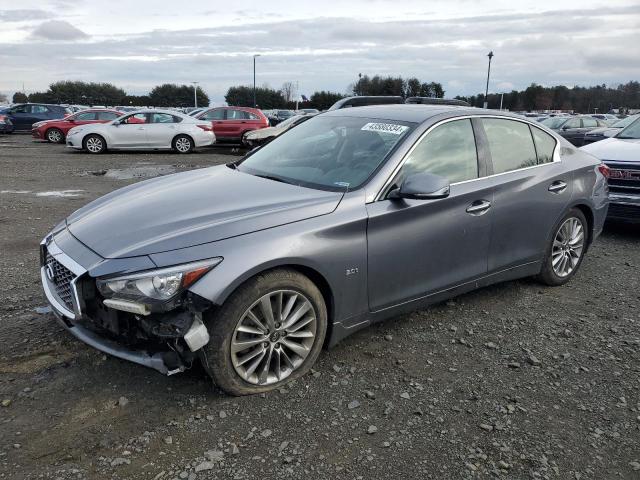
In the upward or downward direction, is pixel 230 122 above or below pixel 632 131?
below

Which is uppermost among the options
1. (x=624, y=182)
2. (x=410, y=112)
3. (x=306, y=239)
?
(x=410, y=112)

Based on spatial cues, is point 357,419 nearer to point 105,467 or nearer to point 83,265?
point 105,467

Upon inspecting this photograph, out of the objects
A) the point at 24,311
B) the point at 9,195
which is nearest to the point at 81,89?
the point at 9,195

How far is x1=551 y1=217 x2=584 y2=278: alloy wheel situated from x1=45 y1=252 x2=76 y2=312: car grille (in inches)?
155

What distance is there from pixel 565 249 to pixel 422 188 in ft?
7.63

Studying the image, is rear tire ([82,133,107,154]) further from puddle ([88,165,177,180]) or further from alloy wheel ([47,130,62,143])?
alloy wheel ([47,130,62,143])

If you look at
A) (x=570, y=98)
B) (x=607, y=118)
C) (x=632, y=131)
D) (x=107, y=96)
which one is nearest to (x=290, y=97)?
(x=107, y=96)

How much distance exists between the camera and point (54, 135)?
868 inches

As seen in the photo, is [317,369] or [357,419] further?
[317,369]

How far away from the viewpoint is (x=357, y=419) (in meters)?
2.95

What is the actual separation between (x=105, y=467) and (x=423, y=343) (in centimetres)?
222

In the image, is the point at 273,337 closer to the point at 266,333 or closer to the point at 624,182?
the point at 266,333

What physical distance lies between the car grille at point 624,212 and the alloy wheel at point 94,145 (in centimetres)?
1538

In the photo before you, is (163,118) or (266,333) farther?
(163,118)
